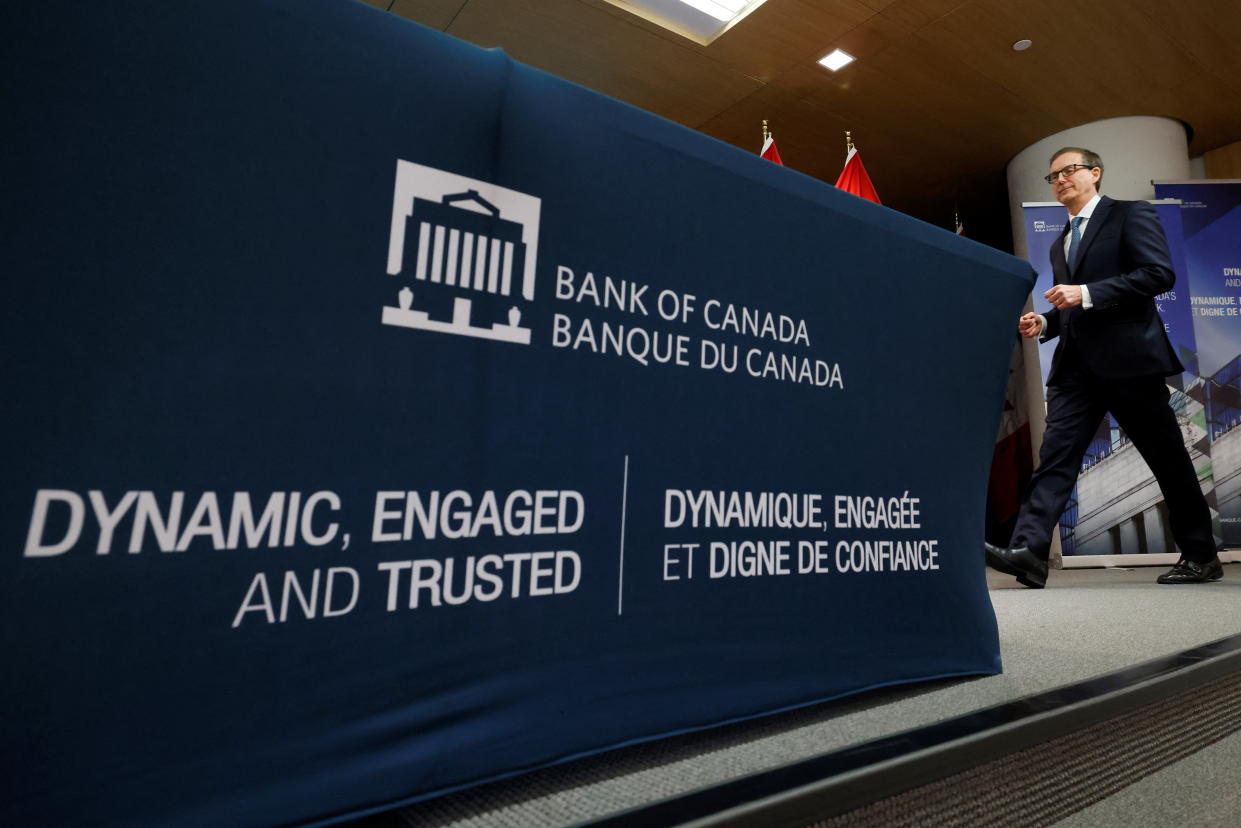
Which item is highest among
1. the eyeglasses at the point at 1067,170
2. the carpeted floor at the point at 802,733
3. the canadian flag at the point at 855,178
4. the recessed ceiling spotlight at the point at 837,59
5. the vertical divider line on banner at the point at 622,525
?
the recessed ceiling spotlight at the point at 837,59

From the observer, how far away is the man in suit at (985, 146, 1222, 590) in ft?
5.90

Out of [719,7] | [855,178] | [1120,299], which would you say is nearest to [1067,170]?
[1120,299]

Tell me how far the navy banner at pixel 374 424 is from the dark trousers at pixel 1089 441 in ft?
4.52

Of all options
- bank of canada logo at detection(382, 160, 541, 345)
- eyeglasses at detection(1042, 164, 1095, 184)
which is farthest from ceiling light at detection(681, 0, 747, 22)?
bank of canada logo at detection(382, 160, 541, 345)

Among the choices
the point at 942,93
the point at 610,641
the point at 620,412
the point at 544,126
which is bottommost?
the point at 610,641

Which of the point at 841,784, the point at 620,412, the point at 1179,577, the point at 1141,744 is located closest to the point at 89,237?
the point at 620,412

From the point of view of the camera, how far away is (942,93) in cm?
362

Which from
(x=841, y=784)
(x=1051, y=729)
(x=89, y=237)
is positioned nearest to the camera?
(x=89, y=237)

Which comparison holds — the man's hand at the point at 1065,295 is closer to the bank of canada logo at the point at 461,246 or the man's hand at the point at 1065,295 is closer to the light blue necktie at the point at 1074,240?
the light blue necktie at the point at 1074,240

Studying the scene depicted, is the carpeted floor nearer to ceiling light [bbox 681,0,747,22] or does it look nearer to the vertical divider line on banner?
the vertical divider line on banner

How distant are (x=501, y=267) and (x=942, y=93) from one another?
155 inches

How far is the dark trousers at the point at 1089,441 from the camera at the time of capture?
1818 mm

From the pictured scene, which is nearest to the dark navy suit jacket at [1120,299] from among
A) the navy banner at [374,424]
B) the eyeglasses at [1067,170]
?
the eyeglasses at [1067,170]

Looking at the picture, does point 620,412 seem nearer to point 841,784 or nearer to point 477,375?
point 477,375
